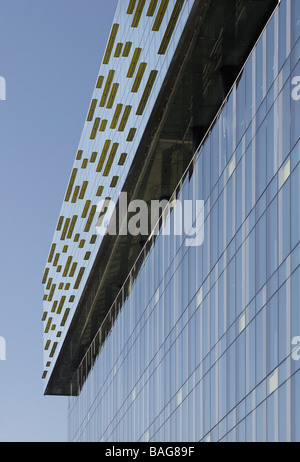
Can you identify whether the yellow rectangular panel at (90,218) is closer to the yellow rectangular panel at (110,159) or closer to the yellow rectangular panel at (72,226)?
the yellow rectangular panel at (72,226)

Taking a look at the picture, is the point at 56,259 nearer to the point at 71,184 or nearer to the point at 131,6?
the point at 71,184

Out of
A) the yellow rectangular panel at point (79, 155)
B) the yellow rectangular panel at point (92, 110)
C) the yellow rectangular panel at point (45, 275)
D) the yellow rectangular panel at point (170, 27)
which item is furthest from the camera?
the yellow rectangular panel at point (45, 275)

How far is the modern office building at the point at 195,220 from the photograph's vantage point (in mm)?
43156

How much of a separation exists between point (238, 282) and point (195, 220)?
9.83m

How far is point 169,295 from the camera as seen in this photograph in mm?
64875

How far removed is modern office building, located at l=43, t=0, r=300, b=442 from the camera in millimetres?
43156

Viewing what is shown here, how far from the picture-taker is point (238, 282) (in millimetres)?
48625

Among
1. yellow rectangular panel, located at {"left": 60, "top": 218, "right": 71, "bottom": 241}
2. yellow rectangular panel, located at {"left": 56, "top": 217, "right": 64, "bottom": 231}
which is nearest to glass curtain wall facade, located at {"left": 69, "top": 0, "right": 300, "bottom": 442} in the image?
yellow rectangular panel, located at {"left": 60, "top": 218, "right": 71, "bottom": 241}

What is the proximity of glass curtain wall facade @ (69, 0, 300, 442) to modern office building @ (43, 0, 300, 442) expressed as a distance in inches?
4.3

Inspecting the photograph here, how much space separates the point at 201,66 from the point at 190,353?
1440cm

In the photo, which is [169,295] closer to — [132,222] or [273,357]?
[132,222]

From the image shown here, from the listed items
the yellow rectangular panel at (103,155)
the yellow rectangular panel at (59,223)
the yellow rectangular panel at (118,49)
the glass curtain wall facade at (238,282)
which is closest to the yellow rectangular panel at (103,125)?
the yellow rectangular panel at (103,155)

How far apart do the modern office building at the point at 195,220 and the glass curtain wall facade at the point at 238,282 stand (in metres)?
0.11

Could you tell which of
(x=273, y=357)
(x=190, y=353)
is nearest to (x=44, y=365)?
(x=190, y=353)
